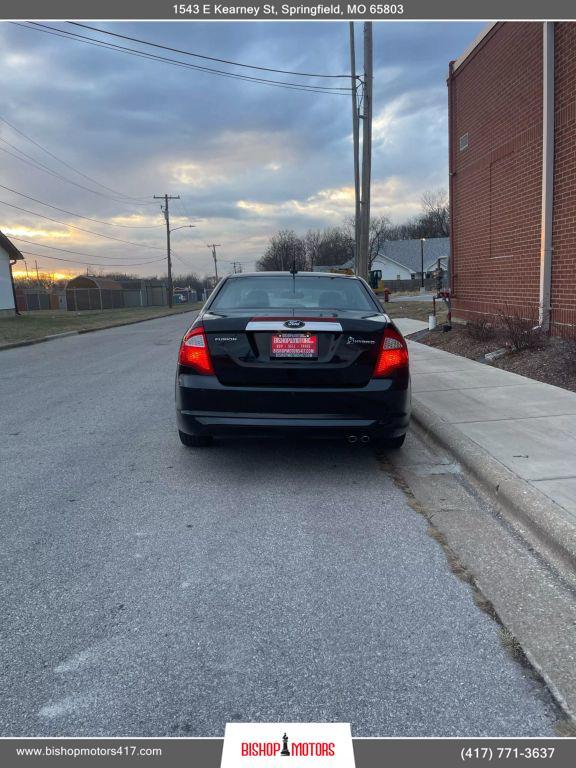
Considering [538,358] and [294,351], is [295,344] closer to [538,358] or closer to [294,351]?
[294,351]

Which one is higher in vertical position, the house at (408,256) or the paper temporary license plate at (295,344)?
the house at (408,256)

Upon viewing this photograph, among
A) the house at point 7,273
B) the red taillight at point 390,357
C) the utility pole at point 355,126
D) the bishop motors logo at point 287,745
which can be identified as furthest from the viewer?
the house at point 7,273

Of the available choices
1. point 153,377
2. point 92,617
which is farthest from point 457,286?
point 92,617

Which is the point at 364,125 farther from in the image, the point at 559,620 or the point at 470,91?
the point at 559,620

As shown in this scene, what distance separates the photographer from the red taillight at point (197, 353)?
175 inches

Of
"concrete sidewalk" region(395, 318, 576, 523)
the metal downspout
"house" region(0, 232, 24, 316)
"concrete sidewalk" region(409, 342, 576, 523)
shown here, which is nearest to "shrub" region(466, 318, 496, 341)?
the metal downspout

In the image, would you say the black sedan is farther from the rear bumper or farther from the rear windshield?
the rear windshield

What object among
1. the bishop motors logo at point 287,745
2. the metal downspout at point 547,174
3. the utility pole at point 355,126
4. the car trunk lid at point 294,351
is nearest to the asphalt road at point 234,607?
the bishop motors logo at point 287,745

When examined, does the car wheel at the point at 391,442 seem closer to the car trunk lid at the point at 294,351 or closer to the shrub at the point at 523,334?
the car trunk lid at the point at 294,351

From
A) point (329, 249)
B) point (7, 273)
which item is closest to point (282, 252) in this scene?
point (329, 249)

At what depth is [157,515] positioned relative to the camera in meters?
3.96

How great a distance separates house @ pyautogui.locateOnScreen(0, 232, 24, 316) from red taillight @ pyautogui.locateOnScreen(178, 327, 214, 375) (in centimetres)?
3104

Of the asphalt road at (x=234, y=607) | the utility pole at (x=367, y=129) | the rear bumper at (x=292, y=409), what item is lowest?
the asphalt road at (x=234, y=607)

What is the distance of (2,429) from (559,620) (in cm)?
590
